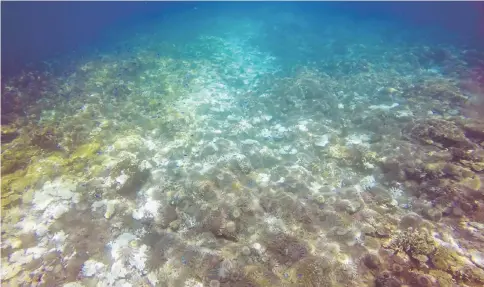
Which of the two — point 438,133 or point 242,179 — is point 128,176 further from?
point 438,133

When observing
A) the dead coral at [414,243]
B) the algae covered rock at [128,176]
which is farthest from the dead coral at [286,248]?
the algae covered rock at [128,176]

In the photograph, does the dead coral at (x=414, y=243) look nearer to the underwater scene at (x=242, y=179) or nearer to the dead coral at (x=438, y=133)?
the underwater scene at (x=242, y=179)

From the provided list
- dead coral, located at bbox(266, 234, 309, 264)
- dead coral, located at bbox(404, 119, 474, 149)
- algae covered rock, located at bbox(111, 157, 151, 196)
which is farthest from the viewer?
dead coral, located at bbox(404, 119, 474, 149)

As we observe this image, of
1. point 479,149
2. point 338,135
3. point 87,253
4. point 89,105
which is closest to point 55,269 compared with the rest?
point 87,253

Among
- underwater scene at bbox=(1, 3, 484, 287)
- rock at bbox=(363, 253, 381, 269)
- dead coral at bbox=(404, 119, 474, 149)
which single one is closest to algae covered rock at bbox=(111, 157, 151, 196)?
underwater scene at bbox=(1, 3, 484, 287)

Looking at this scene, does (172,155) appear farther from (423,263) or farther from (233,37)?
(233,37)

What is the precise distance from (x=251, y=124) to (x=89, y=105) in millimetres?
8441

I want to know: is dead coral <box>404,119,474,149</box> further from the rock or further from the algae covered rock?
the algae covered rock

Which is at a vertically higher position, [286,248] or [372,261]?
[372,261]

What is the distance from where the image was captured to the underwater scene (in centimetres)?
546

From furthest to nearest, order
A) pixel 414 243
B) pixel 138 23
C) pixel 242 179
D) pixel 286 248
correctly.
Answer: pixel 138 23 < pixel 242 179 < pixel 286 248 < pixel 414 243

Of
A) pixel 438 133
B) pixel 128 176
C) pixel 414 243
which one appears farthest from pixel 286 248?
pixel 438 133

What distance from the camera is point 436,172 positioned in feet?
24.0

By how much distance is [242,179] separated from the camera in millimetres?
8023
